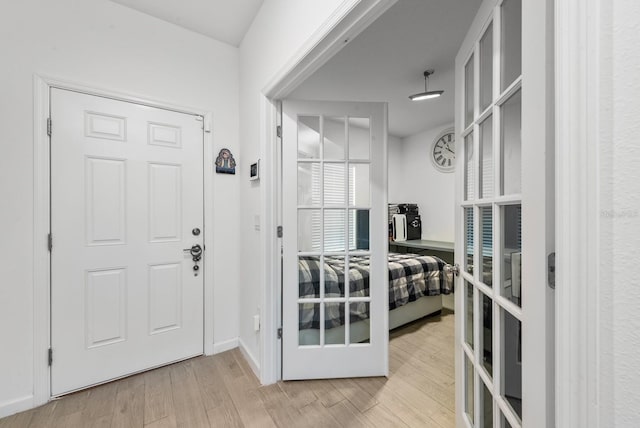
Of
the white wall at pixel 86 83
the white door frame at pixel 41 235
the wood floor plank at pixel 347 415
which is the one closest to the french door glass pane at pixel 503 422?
the wood floor plank at pixel 347 415

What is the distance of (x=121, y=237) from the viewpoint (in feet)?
6.18

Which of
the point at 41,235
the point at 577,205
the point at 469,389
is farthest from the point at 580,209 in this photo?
the point at 41,235

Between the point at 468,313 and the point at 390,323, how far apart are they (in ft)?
5.39

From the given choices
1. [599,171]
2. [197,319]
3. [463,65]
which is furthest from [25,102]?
[599,171]

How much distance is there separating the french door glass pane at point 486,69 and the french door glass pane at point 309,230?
3.77 feet

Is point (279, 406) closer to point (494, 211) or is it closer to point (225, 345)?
point (225, 345)

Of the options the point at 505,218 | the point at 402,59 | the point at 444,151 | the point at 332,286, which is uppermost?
the point at 402,59

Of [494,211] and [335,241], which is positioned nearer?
[494,211]

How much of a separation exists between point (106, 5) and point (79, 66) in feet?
1.61

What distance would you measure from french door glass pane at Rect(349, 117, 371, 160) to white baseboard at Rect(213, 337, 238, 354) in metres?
1.86

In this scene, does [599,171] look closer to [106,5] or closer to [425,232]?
[106,5]

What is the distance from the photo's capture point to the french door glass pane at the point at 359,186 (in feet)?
6.17

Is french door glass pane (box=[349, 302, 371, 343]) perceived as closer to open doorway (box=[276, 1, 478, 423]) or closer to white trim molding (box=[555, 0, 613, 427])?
open doorway (box=[276, 1, 478, 423])

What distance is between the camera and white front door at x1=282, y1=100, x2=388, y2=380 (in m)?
1.85
